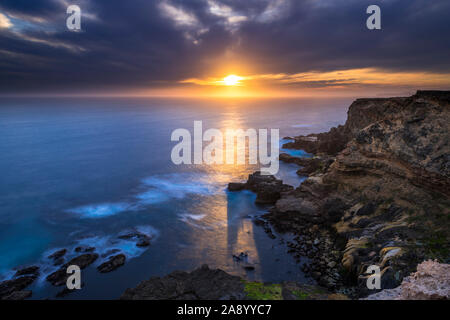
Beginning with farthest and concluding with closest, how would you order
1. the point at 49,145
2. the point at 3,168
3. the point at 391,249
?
the point at 49,145 < the point at 3,168 < the point at 391,249

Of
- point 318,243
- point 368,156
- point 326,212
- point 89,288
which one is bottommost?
point 89,288

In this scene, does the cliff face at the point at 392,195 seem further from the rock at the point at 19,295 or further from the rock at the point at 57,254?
the rock at the point at 19,295

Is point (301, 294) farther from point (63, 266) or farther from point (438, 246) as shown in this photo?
point (63, 266)

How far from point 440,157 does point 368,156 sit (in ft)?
20.7

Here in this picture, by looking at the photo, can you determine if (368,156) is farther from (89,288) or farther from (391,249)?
(89,288)

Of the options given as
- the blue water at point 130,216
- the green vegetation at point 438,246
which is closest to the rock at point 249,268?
the blue water at point 130,216

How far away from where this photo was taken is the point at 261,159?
2263 inches

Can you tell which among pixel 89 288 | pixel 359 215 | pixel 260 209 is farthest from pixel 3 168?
pixel 359 215

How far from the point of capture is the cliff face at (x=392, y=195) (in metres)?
16.3

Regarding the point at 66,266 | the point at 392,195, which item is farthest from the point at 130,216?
the point at 392,195

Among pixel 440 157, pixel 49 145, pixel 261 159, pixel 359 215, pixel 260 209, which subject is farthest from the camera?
pixel 49 145

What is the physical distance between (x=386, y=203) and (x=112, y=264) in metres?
24.1

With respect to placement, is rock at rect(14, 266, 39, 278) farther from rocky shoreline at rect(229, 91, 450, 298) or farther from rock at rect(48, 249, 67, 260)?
rocky shoreline at rect(229, 91, 450, 298)

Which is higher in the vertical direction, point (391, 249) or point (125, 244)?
point (391, 249)
